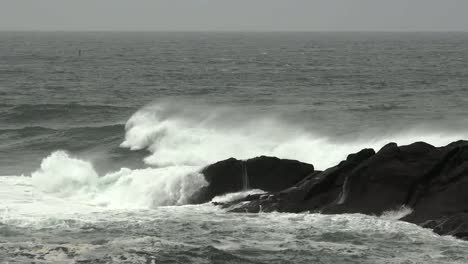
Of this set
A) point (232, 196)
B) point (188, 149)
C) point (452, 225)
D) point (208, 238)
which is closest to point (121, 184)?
point (232, 196)

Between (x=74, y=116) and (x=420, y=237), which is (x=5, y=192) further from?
(x=74, y=116)

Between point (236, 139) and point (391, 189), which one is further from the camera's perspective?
point (236, 139)

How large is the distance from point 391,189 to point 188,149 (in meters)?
15.4

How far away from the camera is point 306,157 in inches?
1289

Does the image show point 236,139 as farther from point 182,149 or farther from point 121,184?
point 121,184

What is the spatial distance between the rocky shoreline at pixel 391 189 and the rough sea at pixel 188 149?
0.57 m

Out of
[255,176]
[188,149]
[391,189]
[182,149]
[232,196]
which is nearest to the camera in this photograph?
[391,189]

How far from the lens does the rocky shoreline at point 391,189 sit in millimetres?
21500

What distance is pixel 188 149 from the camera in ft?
120

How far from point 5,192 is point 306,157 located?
495 inches

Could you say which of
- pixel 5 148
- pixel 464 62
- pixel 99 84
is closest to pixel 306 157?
pixel 5 148

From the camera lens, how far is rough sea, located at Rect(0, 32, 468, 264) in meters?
19.9

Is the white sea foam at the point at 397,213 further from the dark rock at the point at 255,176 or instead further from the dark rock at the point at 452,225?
the dark rock at the point at 255,176

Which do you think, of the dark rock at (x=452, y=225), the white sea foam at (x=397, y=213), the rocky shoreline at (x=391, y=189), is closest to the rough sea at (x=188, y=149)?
the white sea foam at (x=397, y=213)
